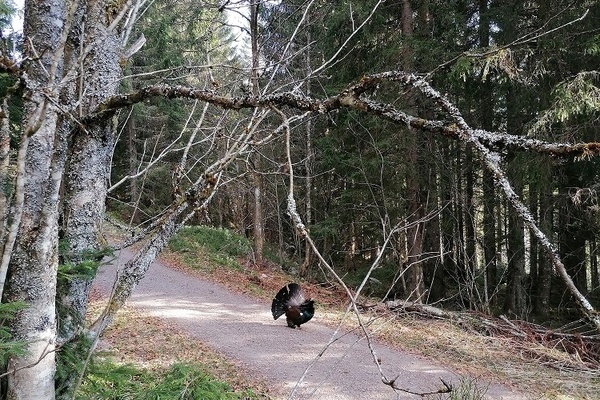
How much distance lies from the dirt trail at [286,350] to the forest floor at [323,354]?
16 mm

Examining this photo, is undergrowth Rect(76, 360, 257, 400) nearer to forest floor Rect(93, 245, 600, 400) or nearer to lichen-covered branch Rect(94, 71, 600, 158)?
lichen-covered branch Rect(94, 71, 600, 158)

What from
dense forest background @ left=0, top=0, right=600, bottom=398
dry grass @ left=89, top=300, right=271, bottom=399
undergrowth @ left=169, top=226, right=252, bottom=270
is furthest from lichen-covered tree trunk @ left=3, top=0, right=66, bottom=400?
undergrowth @ left=169, top=226, right=252, bottom=270

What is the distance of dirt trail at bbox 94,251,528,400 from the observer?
19.1ft

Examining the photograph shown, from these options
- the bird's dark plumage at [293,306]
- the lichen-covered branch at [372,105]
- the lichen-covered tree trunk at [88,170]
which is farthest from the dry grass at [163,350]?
the lichen-covered branch at [372,105]

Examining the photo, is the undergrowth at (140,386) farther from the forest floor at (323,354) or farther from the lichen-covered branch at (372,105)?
the forest floor at (323,354)

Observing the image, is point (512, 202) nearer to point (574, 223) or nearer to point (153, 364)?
point (153, 364)

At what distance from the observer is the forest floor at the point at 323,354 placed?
19.3 ft

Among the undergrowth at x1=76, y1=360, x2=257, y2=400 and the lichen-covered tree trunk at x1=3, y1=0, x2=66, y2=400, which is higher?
the lichen-covered tree trunk at x1=3, y1=0, x2=66, y2=400

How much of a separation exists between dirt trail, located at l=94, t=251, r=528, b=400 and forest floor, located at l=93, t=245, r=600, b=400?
2 cm

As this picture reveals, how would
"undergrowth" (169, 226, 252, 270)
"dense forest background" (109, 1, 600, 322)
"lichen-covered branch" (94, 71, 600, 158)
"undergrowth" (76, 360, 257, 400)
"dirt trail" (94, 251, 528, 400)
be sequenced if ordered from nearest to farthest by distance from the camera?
"lichen-covered branch" (94, 71, 600, 158) < "undergrowth" (76, 360, 257, 400) < "dirt trail" (94, 251, 528, 400) < "dense forest background" (109, 1, 600, 322) < "undergrowth" (169, 226, 252, 270)

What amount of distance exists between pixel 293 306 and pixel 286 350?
1.12m

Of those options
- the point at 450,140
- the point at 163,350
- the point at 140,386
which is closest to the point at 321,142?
the point at 450,140

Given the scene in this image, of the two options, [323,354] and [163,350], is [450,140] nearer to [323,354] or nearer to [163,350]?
[323,354]

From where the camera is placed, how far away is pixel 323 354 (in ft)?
18.0
